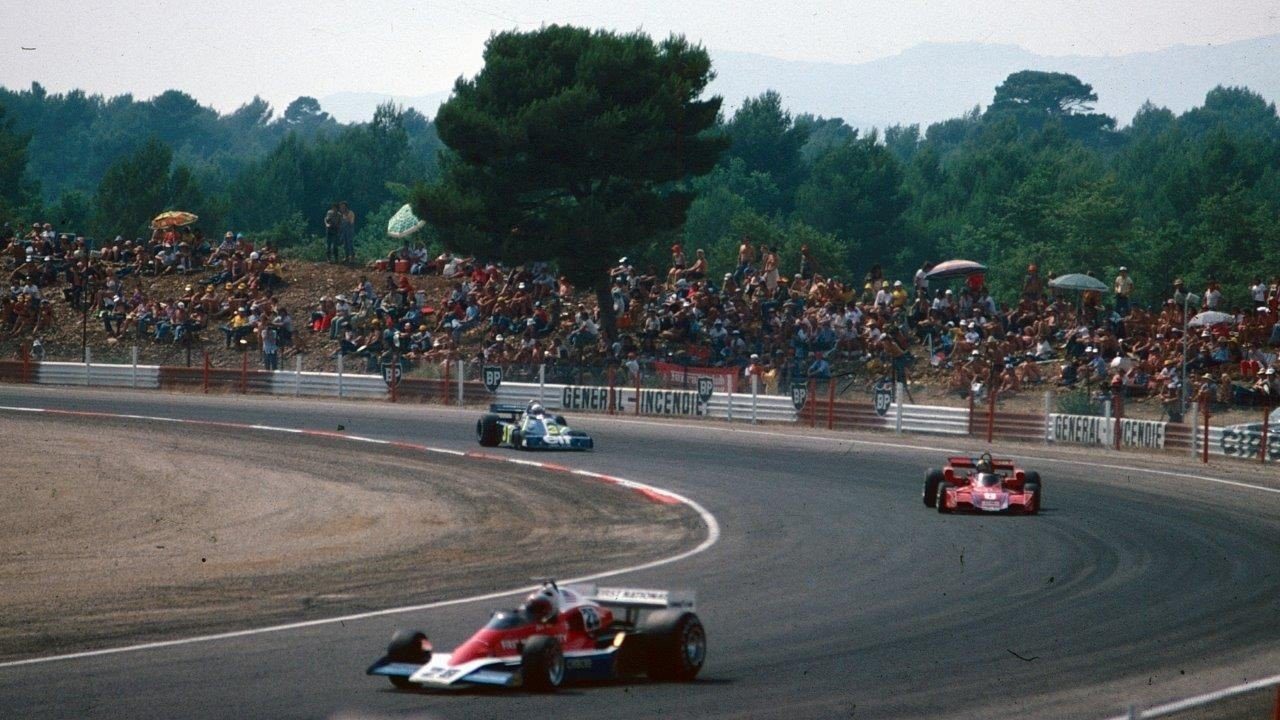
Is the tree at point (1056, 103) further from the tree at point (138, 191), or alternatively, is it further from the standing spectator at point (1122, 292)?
the standing spectator at point (1122, 292)

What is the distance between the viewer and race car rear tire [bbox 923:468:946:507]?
22.7 m

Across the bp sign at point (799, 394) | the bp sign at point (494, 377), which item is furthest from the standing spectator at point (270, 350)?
the bp sign at point (799, 394)

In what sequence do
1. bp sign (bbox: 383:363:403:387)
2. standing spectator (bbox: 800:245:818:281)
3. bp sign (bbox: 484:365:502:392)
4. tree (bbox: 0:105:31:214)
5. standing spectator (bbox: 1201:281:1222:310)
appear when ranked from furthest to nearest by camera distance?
1. tree (bbox: 0:105:31:214)
2. standing spectator (bbox: 800:245:818:281)
3. bp sign (bbox: 383:363:403:387)
4. bp sign (bbox: 484:365:502:392)
5. standing spectator (bbox: 1201:281:1222:310)

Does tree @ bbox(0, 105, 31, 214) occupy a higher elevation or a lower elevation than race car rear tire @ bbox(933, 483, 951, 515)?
higher

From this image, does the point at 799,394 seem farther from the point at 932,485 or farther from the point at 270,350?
the point at 270,350

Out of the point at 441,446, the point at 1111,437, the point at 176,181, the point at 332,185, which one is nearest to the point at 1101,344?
the point at 1111,437

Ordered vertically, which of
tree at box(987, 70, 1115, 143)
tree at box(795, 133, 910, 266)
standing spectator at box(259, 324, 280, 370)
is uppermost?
tree at box(987, 70, 1115, 143)

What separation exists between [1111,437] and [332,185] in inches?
3859

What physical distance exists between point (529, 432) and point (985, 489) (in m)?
11.0

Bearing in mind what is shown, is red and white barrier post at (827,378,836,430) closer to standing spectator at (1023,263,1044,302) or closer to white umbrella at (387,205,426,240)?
standing spectator at (1023,263,1044,302)

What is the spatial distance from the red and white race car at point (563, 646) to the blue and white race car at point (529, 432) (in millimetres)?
19288

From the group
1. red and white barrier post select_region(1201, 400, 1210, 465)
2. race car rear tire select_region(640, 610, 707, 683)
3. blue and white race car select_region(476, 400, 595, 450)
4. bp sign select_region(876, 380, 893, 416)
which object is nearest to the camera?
race car rear tire select_region(640, 610, 707, 683)

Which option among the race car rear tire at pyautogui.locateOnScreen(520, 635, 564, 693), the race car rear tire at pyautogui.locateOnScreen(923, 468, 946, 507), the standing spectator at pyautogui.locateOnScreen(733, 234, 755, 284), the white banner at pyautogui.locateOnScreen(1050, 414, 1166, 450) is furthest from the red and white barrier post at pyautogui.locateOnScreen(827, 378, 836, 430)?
the race car rear tire at pyautogui.locateOnScreen(520, 635, 564, 693)

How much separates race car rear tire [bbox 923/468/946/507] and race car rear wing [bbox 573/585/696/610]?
11743 mm
